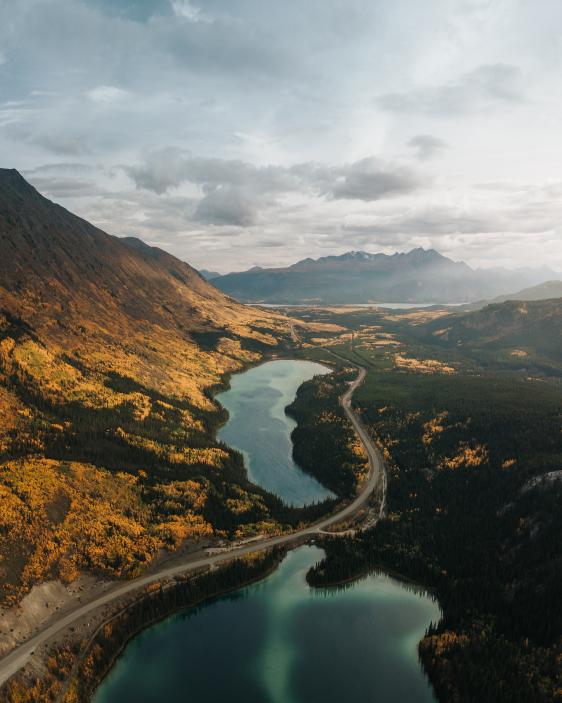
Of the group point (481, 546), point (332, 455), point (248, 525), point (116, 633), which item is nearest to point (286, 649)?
point (116, 633)

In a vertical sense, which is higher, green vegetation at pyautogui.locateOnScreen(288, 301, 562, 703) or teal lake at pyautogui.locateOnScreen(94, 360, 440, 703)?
→ green vegetation at pyautogui.locateOnScreen(288, 301, 562, 703)

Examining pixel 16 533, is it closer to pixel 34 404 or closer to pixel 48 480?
pixel 48 480

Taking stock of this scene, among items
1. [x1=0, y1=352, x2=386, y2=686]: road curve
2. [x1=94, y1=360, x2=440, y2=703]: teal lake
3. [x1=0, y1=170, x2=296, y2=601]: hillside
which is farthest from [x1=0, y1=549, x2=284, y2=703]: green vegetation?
[x1=0, y1=170, x2=296, y2=601]: hillside

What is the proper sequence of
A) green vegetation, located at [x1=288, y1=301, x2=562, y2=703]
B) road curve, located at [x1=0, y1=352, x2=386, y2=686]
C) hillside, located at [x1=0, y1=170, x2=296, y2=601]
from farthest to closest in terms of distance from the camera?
1. hillside, located at [x1=0, y1=170, x2=296, y2=601]
2. green vegetation, located at [x1=288, y1=301, x2=562, y2=703]
3. road curve, located at [x1=0, y1=352, x2=386, y2=686]

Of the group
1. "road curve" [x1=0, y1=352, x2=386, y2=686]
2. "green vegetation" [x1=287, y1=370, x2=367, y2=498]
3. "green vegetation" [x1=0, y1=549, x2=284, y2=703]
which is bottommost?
"green vegetation" [x1=0, y1=549, x2=284, y2=703]

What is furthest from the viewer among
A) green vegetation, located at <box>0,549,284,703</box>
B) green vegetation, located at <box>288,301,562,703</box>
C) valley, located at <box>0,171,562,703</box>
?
valley, located at <box>0,171,562,703</box>

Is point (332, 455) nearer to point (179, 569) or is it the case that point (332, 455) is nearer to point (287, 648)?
point (179, 569)

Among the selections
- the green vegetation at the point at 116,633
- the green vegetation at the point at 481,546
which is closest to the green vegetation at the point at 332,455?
the green vegetation at the point at 481,546

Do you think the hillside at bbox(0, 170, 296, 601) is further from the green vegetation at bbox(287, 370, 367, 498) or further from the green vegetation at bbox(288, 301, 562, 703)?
the green vegetation at bbox(288, 301, 562, 703)
